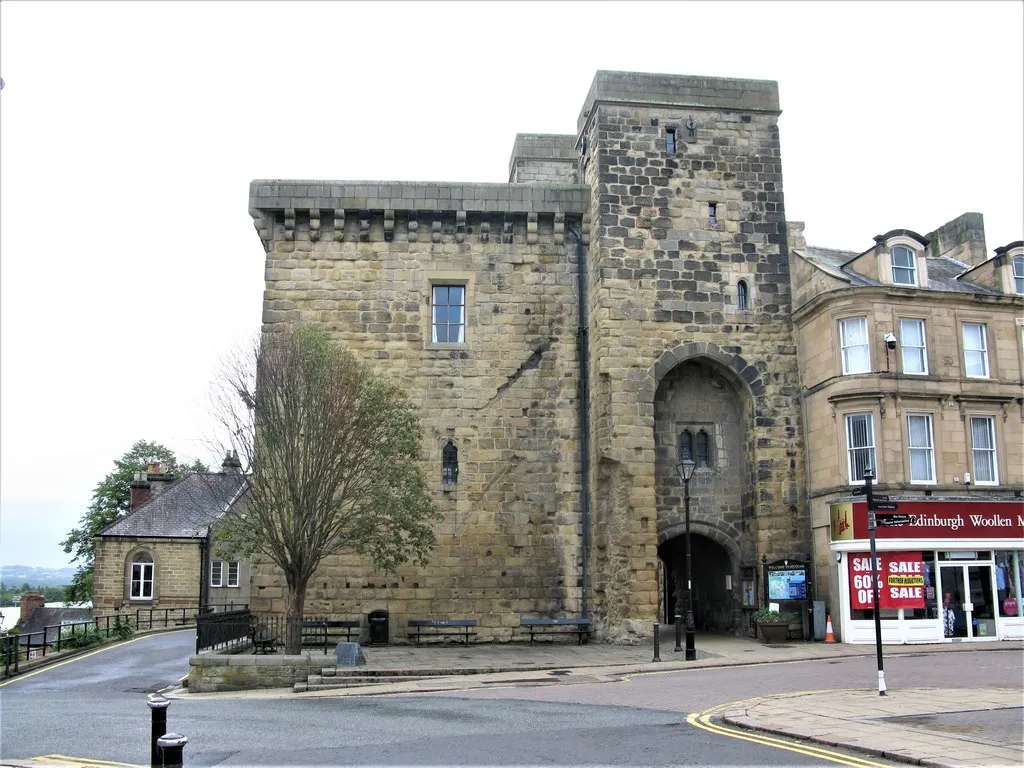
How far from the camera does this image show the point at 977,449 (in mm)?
23234

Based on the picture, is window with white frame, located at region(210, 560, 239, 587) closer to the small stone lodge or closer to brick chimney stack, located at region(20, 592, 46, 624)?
brick chimney stack, located at region(20, 592, 46, 624)

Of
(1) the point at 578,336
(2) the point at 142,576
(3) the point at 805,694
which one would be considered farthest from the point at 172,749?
(2) the point at 142,576

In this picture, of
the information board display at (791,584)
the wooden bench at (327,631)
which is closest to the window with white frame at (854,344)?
the information board display at (791,584)

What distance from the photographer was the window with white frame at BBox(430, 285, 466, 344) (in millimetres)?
24844

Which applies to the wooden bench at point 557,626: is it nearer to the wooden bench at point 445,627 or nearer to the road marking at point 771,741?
the wooden bench at point 445,627

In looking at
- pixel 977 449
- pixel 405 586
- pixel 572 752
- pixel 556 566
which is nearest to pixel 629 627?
pixel 556 566

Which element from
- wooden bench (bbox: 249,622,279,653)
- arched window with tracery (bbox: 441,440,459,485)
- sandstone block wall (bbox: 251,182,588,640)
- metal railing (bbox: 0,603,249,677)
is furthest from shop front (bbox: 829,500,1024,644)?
metal railing (bbox: 0,603,249,677)

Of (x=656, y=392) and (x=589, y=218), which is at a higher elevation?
(x=589, y=218)

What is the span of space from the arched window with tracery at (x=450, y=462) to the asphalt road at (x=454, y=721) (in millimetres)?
8310

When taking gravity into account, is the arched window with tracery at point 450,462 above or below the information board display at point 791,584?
above

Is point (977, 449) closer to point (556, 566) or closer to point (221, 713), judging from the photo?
point (556, 566)

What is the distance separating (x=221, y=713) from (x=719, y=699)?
7.00 m

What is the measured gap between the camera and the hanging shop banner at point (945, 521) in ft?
71.5

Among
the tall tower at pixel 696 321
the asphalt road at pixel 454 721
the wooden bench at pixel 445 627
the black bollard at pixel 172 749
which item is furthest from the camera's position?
the tall tower at pixel 696 321
